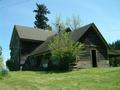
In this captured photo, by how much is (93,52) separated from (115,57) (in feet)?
33.6

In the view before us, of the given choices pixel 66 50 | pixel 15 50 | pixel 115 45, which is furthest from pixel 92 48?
pixel 115 45

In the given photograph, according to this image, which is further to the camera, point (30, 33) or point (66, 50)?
point (30, 33)

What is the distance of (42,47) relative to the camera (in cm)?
4291

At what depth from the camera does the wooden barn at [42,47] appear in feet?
120

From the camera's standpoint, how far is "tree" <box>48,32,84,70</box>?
32125mm

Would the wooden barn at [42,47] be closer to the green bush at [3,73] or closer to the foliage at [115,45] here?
the green bush at [3,73]

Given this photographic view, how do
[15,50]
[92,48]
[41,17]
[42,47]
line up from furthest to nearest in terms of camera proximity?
[41,17], [15,50], [42,47], [92,48]

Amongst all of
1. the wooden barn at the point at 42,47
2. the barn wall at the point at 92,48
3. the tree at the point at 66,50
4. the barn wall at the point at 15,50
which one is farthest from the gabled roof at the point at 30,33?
the tree at the point at 66,50

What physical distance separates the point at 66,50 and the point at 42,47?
11.3 metres

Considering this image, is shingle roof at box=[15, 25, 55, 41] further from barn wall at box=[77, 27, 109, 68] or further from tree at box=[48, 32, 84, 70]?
tree at box=[48, 32, 84, 70]

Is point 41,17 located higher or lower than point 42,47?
higher

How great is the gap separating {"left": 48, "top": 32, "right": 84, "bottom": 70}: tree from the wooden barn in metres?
1.74

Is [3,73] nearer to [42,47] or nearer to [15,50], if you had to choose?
[42,47]

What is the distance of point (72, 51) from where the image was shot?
3203cm
